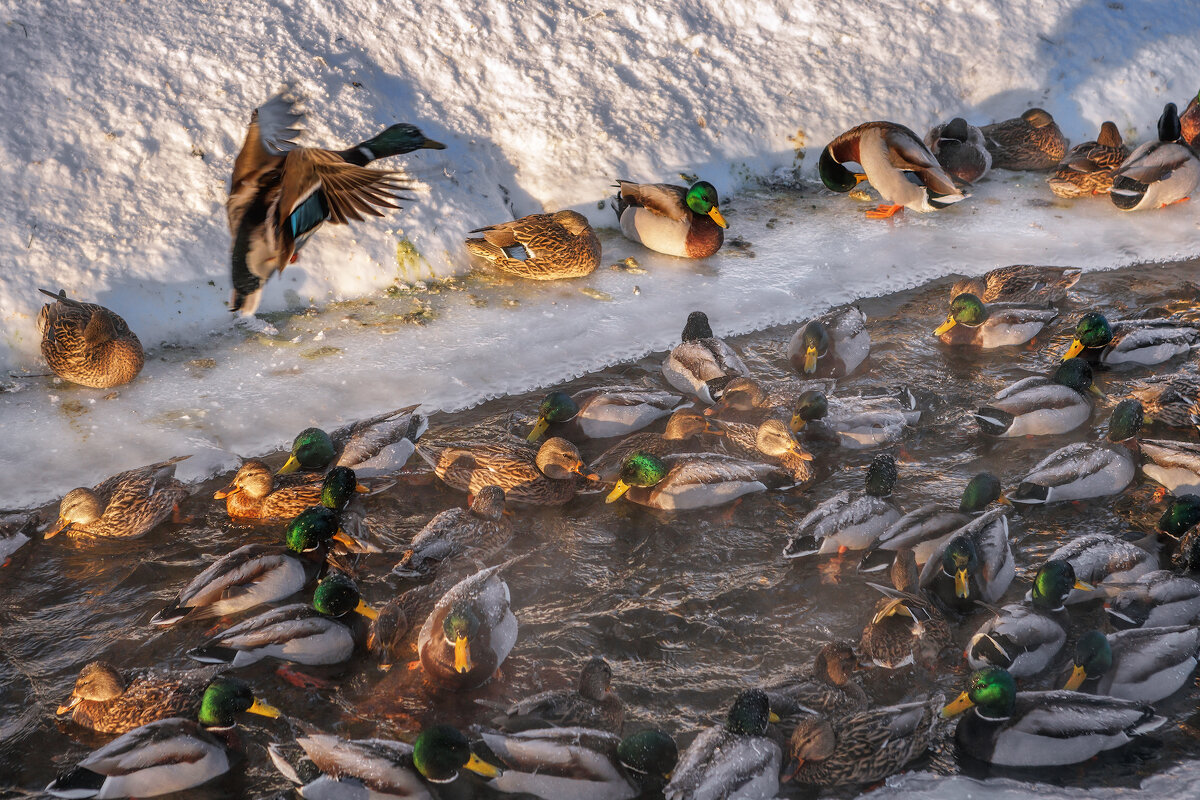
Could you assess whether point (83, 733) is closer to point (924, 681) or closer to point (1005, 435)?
point (924, 681)

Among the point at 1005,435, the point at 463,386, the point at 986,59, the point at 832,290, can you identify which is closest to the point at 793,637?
the point at 1005,435

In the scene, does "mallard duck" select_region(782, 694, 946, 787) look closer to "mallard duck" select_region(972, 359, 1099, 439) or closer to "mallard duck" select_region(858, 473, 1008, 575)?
"mallard duck" select_region(858, 473, 1008, 575)

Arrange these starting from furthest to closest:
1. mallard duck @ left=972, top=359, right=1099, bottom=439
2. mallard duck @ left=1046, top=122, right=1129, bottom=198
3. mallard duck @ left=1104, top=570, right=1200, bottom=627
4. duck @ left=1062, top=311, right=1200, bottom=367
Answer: mallard duck @ left=1046, top=122, right=1129, bottom=198 → duck @ left=1062, top=311, right=1200, bottom=367 → mallard duck @ left=972, top=359, right=1099, bottom=439 → mallard duck @ left=1104, top=570, right=1200, bottom=627

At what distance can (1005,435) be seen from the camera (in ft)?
18.5

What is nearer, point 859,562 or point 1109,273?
point 859,562

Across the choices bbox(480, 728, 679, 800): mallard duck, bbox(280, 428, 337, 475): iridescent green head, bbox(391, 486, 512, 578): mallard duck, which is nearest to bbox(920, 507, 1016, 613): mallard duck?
bbox(480, 728, 679, 800): mallard duck

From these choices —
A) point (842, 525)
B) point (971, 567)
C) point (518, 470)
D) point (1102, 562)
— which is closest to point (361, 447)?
point (518, 470)

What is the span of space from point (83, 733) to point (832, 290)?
5.47m

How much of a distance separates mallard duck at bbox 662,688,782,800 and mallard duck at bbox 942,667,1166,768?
816mm

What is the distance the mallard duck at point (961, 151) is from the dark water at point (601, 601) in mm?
3263

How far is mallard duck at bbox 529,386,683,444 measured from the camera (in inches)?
223

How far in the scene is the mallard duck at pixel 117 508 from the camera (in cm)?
493

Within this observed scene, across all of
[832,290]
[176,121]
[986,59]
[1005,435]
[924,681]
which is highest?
[176,121]

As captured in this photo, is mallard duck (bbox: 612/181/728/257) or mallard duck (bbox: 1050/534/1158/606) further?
mallard duck (bbox: 612/181/728/257)
